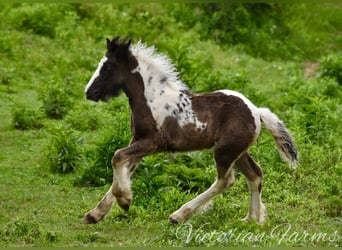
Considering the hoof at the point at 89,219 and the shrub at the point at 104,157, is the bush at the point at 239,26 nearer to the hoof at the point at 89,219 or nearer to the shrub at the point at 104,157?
the shrub at the point at 104,157

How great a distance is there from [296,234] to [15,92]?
25.7ft

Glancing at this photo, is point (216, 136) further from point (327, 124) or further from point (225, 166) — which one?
point (327, 124)

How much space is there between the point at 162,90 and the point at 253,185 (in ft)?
4.65

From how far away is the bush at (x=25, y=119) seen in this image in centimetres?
1373

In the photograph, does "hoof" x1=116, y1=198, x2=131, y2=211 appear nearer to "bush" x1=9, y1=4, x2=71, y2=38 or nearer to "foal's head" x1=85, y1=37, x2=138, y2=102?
"foal's head" x1=85, y1=37, x2=138, y2=102

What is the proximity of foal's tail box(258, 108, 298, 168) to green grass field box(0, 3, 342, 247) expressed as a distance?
0.68 metres

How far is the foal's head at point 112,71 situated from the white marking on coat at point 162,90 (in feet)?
0.33

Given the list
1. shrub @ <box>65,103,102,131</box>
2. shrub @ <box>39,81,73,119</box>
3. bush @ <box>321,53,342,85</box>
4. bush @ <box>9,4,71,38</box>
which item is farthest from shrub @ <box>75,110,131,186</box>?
bush @ <box>9,4,71,38</box>

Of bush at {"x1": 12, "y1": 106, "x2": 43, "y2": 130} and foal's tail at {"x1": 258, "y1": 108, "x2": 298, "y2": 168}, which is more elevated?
foal's tail at {"x1": 258, "y1": 108, "x2": 298, "y2": 168}

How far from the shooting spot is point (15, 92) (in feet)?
50.7

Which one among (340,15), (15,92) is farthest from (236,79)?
(340,15)

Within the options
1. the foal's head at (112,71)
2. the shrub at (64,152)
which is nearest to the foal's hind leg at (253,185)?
the foal's head at (112,71)

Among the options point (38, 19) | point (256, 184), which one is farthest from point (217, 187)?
point (38, 19)

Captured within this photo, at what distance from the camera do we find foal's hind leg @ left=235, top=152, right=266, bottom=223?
9375 millimetres
